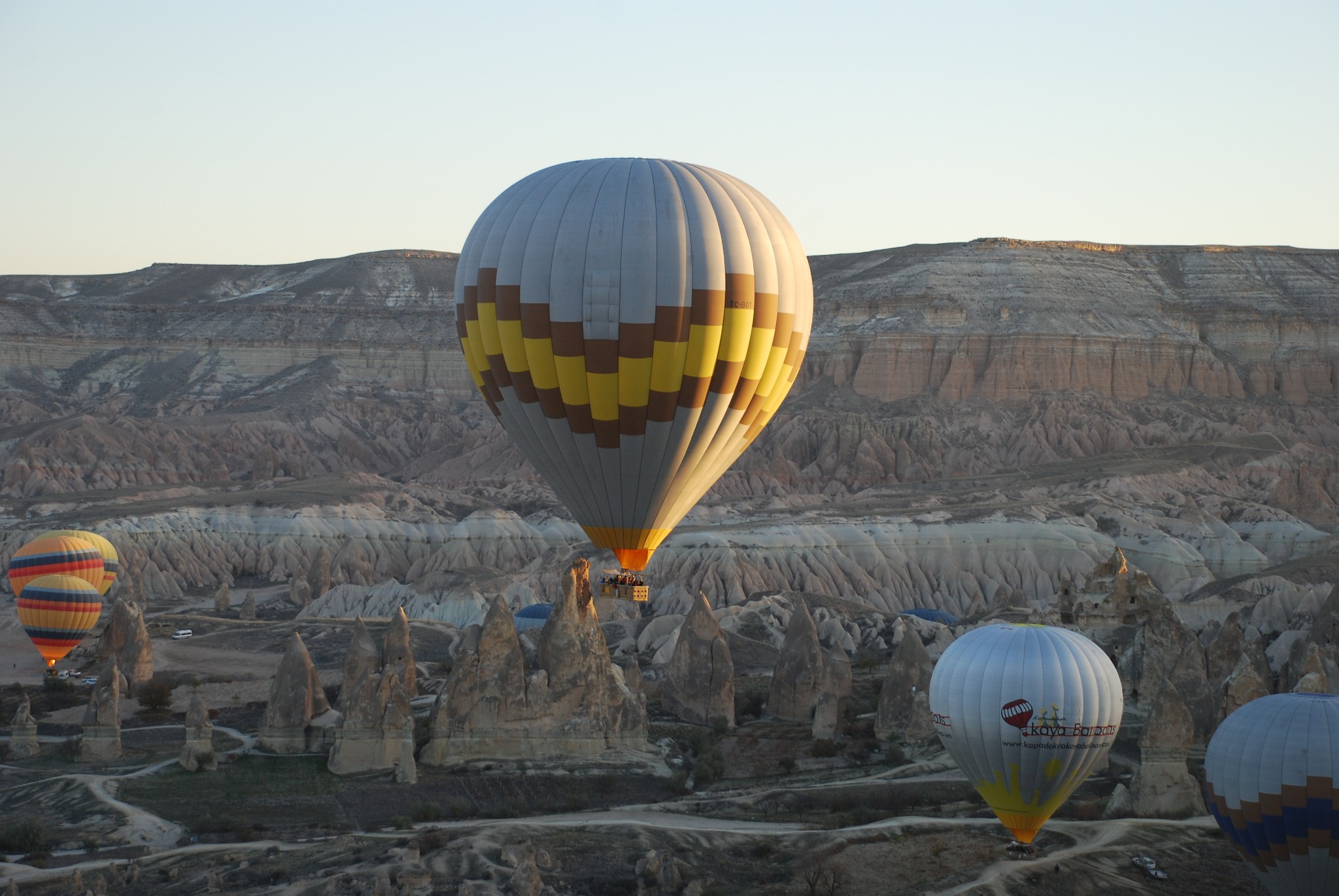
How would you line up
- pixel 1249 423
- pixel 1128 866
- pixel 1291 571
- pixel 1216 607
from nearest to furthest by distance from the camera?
pixel 1128 866 < pixel 1216 607 < pixel 1291 571 < pixel 1249 423

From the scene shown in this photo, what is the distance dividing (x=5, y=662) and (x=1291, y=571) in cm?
4888

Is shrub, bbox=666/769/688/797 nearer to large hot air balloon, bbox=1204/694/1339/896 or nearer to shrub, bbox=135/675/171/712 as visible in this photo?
large hot air balloon, bbox=1204/694/1339/896

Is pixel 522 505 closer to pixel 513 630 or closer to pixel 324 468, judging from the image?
pixel 324 468

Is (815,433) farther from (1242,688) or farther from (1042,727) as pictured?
(1042,727)

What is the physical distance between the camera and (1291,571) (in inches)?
2707

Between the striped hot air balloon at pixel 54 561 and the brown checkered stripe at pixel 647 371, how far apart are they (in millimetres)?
37477

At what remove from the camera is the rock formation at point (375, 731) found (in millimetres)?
40250

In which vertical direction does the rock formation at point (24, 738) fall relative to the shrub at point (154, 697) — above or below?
above

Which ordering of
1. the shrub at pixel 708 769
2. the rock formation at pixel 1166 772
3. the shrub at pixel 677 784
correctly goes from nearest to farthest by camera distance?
the rock formation at pixel 1166 772, the shrub at pixel 677 784, the shrub at pixel 708 769

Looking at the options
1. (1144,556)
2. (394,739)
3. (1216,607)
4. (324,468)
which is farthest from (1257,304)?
(394,739)

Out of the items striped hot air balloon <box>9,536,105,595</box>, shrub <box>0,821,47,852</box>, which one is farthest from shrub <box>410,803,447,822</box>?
striped hot air balloon <box>9,536,105,595</box>

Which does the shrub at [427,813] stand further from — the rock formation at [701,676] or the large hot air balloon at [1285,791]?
the large hot air balloon at [1285,791]

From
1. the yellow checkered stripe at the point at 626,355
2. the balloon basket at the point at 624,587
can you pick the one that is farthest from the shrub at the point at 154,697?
the yellow checkered stripe at the point at 626,355

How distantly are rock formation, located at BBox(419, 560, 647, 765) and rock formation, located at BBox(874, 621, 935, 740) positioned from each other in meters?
6.61
